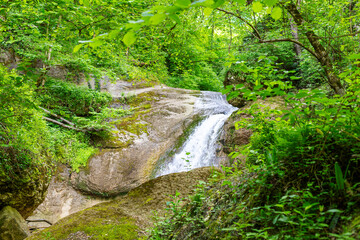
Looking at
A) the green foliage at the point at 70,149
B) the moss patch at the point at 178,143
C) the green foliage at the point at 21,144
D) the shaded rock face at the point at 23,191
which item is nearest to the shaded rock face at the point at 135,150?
the moss patch at the point at 178,143

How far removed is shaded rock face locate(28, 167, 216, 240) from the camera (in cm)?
418

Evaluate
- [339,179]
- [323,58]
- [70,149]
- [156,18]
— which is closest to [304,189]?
[339,179]

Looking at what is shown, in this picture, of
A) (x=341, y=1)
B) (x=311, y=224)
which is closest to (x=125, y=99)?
(x=341, y=1)

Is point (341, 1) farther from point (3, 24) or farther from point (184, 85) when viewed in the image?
point (184, 85)

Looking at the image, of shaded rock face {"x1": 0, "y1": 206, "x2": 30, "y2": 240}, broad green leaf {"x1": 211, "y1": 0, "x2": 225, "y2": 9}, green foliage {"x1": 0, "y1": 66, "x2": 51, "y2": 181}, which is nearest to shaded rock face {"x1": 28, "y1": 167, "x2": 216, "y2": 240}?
shaded rock face {"x1": 0, "y1": 206, "x2": 30, "y2": 240}

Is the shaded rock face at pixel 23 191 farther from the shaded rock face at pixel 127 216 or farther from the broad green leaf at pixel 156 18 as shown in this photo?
the broad green leaf at pixel 156 18

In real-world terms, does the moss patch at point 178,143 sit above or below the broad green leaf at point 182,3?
below

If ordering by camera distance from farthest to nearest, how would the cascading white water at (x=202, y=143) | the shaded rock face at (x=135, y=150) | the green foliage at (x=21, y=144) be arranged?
the cascading white water at (x=202, y=143)
the shaded rock face at (x=135, y=150)
the green foliage at (x=21, y=144)

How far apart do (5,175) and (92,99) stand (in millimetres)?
5576

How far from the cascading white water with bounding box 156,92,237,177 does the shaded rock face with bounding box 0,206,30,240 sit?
14.2 ft

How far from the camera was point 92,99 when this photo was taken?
9891mm

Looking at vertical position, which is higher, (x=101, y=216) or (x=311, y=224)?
(x=311, y=224)

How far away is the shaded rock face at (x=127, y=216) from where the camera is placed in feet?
13.7

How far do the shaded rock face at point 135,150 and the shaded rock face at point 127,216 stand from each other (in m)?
1.88
